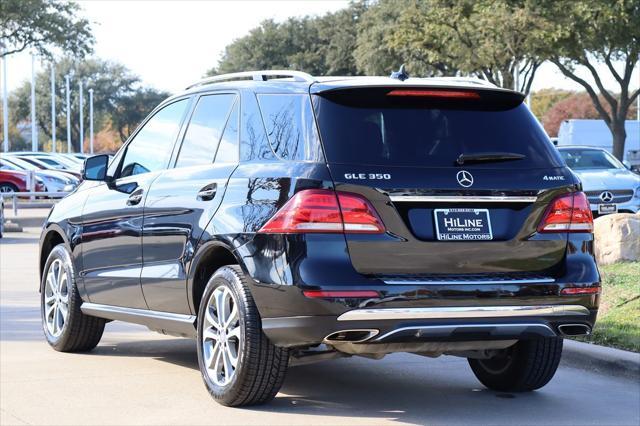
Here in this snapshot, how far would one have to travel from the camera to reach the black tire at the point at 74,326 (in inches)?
354

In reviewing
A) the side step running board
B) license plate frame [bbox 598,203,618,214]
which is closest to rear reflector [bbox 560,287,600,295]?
the side step running board

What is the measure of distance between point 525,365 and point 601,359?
1.25 m

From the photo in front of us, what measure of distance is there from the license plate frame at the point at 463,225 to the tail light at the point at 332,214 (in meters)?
0.34

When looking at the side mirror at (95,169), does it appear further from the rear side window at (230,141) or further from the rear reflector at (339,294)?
the rear reflector at (339,294)

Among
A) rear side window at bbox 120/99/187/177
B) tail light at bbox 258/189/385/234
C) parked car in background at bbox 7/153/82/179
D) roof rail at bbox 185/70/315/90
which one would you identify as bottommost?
parked car in background at bbox 7/153/82/179

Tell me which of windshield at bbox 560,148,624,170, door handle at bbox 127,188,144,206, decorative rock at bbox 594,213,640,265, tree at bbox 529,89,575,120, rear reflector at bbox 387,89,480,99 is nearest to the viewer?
rear reflector at bbox 387,89,480,99

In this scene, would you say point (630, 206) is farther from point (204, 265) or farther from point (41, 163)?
point (41, 163)

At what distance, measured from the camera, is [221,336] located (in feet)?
23.1

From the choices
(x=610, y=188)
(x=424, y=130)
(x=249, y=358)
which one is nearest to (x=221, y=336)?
(x=249, y=358)

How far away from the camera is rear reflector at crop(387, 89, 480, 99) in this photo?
680 cm

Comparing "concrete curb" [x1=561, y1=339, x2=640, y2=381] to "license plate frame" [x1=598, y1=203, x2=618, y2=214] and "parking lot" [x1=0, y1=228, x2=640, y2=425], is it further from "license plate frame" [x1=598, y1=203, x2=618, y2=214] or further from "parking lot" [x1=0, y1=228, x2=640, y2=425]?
"license plate frame" [x1=598, y1=203, x2=618, y2=214]

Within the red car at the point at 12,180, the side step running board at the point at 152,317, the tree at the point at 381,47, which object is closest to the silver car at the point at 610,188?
the side step running board at the point at 152,317

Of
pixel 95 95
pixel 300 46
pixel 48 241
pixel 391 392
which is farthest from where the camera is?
pixel 95 95

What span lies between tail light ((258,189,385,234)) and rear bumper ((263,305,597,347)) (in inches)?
17.4
